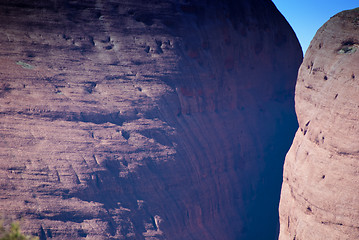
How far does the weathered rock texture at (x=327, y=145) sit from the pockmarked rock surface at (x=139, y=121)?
11.9 feet

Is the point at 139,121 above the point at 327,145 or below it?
above

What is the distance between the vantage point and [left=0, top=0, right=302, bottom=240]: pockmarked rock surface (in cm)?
1101

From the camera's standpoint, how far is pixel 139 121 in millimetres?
12641

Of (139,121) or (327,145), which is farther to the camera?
(139,121)

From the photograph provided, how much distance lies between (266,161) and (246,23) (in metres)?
6.60

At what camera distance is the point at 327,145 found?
9.70m

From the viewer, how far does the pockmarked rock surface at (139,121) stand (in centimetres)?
1101

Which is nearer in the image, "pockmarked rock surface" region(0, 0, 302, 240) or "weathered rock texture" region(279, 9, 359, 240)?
"weathered rock texture" region(279, 9, 359, 240)

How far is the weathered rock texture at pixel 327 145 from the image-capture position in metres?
8.86

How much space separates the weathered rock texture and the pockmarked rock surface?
→ 3.63m

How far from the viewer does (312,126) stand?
1055 cm

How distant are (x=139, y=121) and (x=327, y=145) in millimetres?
6552

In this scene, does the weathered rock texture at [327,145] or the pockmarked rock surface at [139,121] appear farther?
the pockmarked rock surface at [139,121]

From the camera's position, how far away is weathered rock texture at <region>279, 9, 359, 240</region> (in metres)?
8.86
